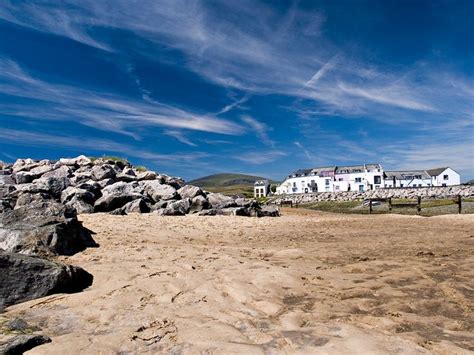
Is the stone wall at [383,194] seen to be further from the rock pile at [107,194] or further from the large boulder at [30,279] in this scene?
the large boulder at [30,279]

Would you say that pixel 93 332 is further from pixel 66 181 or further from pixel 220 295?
pixel 66 181

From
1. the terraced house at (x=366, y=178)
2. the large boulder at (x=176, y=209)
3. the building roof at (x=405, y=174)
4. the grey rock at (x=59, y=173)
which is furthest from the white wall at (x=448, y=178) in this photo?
the grey rock at (x=59, y=173)

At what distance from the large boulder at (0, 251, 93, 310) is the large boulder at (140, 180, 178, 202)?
16446mm

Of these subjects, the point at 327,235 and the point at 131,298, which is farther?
the point at 327,235

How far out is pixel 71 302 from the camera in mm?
5625

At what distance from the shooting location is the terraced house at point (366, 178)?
9475 cm

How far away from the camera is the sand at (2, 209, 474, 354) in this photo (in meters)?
4.12

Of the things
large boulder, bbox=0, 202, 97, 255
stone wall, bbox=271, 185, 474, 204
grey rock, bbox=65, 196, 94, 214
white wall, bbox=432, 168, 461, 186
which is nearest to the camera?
large boulder, bbox=0, 202, 97, 255

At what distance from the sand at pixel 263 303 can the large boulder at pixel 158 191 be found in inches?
495

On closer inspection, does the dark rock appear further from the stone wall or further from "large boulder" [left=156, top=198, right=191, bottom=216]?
the stone wall

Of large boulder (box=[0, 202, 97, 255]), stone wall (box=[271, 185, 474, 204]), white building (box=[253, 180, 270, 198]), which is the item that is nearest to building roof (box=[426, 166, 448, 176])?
stone wall (box=[271, 185, 474, 204])

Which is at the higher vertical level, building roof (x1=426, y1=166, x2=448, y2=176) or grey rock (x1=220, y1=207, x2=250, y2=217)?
building roof (x1=426, y1=166, x2=448, y2=176)

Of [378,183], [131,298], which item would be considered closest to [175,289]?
[131,298]

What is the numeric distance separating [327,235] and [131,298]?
1039cm
